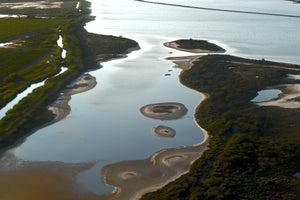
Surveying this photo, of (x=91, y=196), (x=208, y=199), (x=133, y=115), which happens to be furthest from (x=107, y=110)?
(x=208, y=199)

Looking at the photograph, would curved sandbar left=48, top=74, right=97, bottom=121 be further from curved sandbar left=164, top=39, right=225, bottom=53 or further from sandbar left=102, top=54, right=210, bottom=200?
curved sandbar left=164, top=39, right=225, bottom=53


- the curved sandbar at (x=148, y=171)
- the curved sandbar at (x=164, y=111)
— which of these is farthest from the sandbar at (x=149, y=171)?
the curved sandbar at (x=164, y=111)

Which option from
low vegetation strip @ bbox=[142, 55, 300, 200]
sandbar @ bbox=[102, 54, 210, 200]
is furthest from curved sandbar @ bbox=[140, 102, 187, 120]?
sandbar @ bbox=[102, 54, 210, 200]

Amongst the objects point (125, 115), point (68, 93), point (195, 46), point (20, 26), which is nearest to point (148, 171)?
point (125, 115)

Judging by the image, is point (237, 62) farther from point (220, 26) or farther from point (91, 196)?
point (220, 26)

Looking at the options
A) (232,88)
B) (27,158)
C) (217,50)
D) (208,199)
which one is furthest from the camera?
(217,50)
